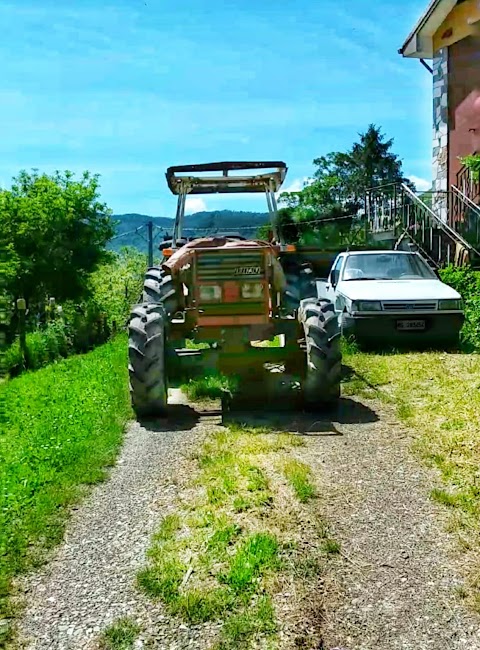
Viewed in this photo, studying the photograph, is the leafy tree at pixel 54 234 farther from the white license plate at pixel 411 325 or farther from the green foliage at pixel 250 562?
the green foliage at pixel 250 562

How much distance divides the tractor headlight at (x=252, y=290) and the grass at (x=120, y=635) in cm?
463

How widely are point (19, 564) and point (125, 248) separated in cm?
3368

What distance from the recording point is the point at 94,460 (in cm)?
578

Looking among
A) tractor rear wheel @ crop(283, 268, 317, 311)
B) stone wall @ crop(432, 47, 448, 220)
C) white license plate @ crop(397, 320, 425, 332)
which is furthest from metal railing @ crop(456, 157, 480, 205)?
tractor rear wheel @ crop(283, 268, 317, 311)

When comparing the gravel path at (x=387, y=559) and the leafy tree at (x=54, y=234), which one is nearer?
the gravel path at (x=387, y=559)

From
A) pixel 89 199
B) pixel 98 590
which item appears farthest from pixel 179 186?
pixel 89 199

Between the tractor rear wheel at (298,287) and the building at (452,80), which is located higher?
the building at (452,80)

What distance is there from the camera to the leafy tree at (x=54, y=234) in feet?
80.3

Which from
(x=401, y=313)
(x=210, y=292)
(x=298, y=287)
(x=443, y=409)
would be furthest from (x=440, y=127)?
(x=443, y=409)

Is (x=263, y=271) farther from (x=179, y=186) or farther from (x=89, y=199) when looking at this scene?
(x=89, y=199)

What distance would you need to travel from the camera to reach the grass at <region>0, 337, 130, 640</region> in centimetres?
425

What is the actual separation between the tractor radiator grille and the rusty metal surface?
145cm

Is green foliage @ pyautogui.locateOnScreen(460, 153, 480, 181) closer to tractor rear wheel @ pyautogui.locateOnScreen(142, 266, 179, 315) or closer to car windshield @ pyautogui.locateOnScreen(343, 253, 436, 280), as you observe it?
car windshield @ pyautogui.locateOnScreen(343, 253, 436, 280)

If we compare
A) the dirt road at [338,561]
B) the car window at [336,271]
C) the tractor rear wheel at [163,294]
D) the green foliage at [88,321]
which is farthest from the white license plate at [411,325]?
the green foliage at [88,321]
